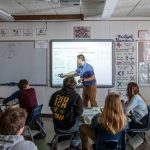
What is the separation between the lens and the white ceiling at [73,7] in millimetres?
5816

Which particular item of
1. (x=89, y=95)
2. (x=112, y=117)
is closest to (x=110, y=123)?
(x=112, y=117)

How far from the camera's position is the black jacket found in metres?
4.25

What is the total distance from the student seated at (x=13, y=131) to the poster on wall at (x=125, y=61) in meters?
5.48

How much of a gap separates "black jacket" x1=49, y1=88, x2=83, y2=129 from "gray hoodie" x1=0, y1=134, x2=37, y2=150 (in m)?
2.19

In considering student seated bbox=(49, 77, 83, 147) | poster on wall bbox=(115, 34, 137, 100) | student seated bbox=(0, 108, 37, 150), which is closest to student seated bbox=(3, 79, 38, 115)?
student seated bbox=(49, 77, 83, 147)

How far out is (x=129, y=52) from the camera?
7.51 metres

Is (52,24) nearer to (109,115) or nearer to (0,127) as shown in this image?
(109,115)

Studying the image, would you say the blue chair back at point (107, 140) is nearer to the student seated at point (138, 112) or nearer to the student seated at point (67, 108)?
the student seated at point (67, 108)

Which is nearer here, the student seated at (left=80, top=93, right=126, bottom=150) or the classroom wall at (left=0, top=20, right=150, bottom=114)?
the student seated at (left=80, top=93, right=126, bottom=150)

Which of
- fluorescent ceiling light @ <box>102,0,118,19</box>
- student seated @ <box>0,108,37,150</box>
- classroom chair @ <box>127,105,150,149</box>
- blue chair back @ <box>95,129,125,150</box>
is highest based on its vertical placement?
fluorescent ceiling light @ <box>102,0,118,19</box>

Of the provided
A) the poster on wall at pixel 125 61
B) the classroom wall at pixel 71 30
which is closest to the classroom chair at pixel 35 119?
the classroom wall at pixel 71 30

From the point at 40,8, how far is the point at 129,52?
2.38m

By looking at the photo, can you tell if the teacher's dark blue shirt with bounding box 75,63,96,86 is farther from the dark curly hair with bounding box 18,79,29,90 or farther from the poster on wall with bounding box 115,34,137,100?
the dark curly hair with bounding box 18,79,29,90

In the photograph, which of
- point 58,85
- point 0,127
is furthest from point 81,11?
point 0,127
